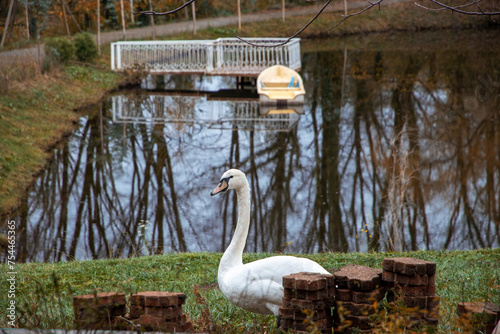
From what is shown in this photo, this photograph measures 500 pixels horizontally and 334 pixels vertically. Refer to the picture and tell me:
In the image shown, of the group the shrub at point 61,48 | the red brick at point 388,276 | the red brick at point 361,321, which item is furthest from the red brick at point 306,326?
the shrub at point 61,48

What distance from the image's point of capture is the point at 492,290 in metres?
5.27

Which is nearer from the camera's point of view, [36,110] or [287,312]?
[287,312]

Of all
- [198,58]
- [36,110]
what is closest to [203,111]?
[198,58]

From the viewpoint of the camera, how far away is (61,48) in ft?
74.1

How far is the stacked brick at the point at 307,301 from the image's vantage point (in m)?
3.36

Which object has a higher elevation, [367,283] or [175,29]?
[175,29]

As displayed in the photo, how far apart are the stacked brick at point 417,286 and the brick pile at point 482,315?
207 millimetres

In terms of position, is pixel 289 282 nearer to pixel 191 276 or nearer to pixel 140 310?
pixel 140 310

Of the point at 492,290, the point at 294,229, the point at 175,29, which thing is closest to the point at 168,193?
the point at 294,229

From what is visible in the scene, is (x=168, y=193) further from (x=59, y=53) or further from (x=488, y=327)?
(x=59, y=53)

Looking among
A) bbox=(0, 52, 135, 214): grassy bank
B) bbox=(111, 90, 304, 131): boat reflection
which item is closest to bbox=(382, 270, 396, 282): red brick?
bbox=(0, 52, 135, 214): grassy bank

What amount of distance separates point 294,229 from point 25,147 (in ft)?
24.8

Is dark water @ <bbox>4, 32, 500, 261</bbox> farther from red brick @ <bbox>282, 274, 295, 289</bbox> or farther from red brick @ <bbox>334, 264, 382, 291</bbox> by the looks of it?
red brick @ <bbox>282, 274, 295, 289</bbox>

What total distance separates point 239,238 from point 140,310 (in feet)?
4.53
